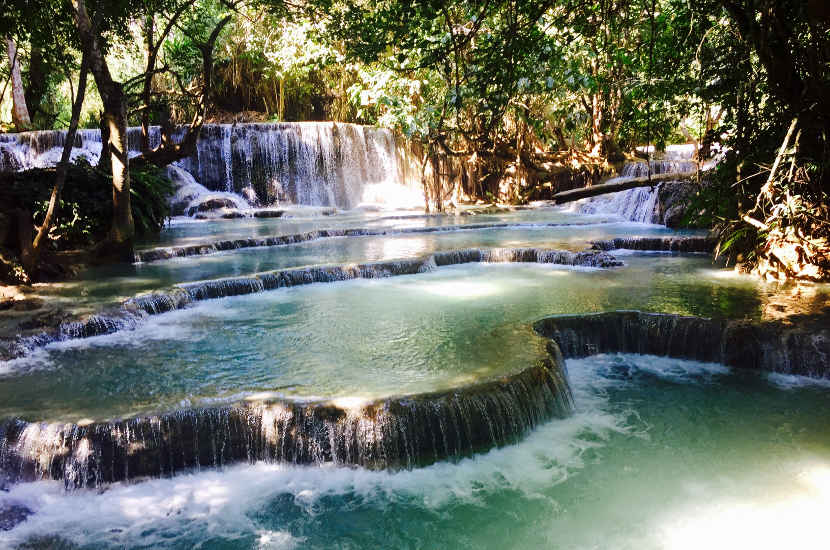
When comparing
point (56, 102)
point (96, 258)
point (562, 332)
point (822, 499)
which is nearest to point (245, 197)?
point (96, 258)

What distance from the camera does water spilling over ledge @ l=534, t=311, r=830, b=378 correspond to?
5230mm

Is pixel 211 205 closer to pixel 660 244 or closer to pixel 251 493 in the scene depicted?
pixel 660 244

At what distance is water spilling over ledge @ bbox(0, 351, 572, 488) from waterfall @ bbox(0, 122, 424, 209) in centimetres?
1595

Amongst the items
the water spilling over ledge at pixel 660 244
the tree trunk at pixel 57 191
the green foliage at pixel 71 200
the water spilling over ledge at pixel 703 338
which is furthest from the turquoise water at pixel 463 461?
the green foliage at pixel 71 200

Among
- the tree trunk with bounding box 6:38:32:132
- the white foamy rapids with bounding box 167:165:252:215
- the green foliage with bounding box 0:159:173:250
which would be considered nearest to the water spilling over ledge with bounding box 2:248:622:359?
the green foliage with bounding box 0:159:173:250

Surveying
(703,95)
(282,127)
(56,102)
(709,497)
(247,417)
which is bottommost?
(709,497)

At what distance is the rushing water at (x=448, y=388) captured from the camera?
3.42 m

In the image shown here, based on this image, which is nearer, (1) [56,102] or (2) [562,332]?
(2) [562,332]

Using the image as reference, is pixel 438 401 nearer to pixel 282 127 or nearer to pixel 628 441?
pixel 628 441

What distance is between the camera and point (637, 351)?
5977 mm

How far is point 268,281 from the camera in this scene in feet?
26.8

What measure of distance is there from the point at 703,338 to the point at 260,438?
4210 millimetres

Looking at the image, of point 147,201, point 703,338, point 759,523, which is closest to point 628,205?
point 703,338

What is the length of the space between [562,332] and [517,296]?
1392 millimetres
